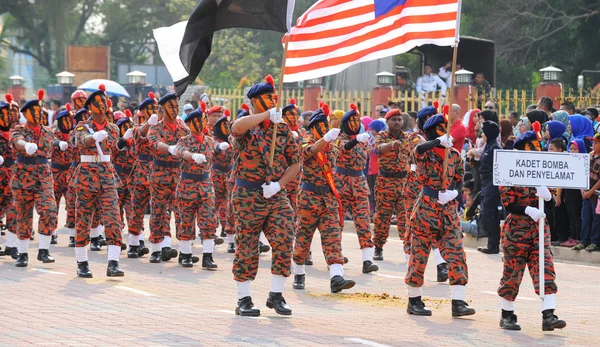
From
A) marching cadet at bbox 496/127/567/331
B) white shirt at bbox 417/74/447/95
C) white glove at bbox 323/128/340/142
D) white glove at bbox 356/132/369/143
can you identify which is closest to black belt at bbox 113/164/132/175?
white glove at bbox 356/132/369/143

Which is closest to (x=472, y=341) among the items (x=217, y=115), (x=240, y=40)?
(x=217, y=115)

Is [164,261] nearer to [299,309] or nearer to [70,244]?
[70,244]

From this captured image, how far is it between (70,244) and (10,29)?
140 ft

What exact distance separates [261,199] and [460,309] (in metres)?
A: 2.22

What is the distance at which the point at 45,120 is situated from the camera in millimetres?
15703

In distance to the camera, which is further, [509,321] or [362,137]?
[362,137]

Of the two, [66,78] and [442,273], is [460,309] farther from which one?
[66,78]

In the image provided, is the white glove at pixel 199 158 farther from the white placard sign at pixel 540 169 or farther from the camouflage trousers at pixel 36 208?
the white placard sign at pixel 540 169

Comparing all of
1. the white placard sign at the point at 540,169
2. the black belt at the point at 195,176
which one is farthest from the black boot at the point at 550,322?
the black belt at the point at 195,176

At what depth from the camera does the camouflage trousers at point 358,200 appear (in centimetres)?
1542

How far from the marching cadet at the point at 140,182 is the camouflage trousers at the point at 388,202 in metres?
3.31

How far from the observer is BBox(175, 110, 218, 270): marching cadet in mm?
15508

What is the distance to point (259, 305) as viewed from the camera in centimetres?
1220

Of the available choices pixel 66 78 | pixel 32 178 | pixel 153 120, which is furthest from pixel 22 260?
pixel 66 78
